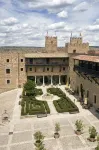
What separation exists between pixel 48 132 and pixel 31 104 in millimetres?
14927

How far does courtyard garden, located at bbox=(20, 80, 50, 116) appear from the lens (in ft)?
129

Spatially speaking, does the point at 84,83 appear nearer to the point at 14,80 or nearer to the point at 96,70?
the point at 96,70

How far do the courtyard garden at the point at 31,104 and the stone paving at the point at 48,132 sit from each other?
5.97ft

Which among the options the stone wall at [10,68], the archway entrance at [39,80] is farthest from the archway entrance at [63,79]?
the stone wall at [10,68]

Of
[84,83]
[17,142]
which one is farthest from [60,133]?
[84,83]

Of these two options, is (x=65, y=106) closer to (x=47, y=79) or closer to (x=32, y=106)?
(x=32, y=106)

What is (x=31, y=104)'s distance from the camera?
149ft

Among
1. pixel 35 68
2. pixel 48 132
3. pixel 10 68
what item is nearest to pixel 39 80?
pixel 35 68

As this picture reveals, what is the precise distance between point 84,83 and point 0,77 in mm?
27741

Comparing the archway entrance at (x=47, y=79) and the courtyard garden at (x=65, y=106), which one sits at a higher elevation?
the archway entrance at (x=47, y=79)

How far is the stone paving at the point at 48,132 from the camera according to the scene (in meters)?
27.0

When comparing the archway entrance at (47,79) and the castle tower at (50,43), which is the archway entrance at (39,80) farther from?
the castle tower at (50,43)

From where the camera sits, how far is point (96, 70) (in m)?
40.4

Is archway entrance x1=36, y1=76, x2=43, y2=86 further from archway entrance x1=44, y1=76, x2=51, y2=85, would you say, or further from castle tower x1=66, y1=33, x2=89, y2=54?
castle tower x1=66, y1=33, x2=89, y2=54
